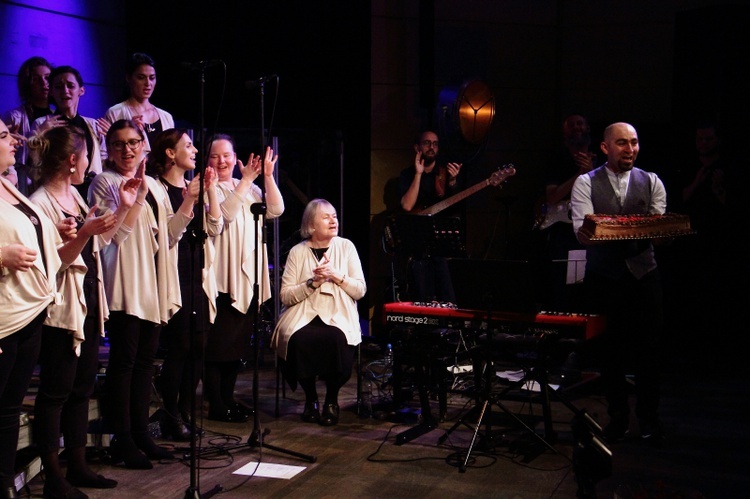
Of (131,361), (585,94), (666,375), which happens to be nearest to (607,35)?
(585,94)

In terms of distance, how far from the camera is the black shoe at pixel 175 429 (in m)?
5.13

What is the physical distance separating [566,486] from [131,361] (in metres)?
2.38

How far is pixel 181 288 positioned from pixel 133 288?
668 mm

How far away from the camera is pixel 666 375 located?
23.5ft

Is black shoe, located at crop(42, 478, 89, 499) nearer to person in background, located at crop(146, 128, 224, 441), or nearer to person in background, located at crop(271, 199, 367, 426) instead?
person in background, located at crop(146, 128, 224, 441)

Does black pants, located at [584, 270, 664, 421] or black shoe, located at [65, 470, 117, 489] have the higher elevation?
black pants, located at [584, 270, 664, 421]

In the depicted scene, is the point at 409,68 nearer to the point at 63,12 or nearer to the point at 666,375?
the point at 63,12

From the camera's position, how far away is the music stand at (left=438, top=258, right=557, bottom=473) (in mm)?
4918

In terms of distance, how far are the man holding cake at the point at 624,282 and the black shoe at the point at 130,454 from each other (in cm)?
275

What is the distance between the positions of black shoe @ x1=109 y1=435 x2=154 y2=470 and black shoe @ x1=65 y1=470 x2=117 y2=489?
1.00 feet

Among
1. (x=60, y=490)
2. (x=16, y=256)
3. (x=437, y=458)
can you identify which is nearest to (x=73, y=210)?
(x=16, y=256)

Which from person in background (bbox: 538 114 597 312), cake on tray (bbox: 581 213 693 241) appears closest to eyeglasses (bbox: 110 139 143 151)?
cake on tray (bbox: 581 213 693 241)

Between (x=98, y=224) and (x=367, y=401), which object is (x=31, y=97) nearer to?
(x=98, y=224)

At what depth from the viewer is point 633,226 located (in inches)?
194
